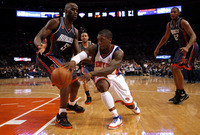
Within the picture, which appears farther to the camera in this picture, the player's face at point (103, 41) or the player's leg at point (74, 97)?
the player's leg at point (74, 97)

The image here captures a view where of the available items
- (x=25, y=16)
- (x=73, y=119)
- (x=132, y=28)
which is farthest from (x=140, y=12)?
(x=73, y=119)

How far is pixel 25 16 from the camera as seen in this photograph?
26.7 m

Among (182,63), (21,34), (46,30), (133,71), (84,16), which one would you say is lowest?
(133,71)

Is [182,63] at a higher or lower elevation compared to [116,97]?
higher

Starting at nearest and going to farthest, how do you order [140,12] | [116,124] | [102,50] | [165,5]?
[116,124], [102,50], [165,5], [140,12]

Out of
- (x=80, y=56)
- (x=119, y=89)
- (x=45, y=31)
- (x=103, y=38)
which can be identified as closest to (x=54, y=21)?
(x=45, y=31)

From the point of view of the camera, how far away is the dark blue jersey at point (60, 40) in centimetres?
288

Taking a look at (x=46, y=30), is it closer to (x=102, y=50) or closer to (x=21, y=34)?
(x=102, y=50)

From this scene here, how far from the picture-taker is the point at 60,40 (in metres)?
2.92

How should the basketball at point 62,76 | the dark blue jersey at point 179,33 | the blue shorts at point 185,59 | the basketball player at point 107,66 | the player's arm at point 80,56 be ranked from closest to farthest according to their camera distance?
1. the basketball at point 62,76
2. the player's arm at point 80,56
3. the basketball player at point 107,66
4. the blue shorts at point 185,59
5. the dark blue jersey at point 179,33

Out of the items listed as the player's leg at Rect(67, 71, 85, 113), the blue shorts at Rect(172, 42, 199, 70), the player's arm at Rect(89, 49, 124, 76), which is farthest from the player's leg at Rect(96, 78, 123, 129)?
the blue shorts at Rect(172, 42, 199, 70)

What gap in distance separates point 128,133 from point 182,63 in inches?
96.9

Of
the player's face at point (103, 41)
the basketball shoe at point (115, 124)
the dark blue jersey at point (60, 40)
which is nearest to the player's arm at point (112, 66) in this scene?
the player's face at point (103, 41)

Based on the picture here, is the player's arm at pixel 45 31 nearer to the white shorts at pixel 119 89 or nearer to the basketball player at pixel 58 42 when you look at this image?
the basketball player at pixel 58 42
